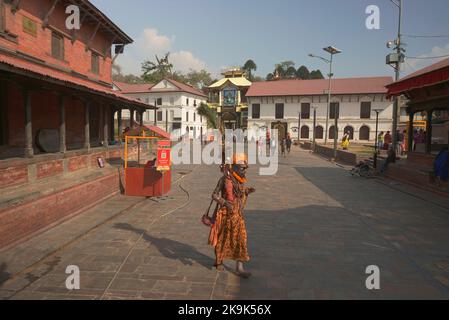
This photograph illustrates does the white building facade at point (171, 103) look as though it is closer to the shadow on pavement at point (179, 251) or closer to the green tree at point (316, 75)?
the shadow on pavement at point (179, 251)

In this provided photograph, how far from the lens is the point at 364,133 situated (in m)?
42.5

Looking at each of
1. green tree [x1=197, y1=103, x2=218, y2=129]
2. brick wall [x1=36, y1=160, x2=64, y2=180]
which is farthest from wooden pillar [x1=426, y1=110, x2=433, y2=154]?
green tree [x1=197, y1=103, x2=218, y2=129]

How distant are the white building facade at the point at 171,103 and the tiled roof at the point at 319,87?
12549 millimetres

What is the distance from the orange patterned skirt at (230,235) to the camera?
4805 millimetres

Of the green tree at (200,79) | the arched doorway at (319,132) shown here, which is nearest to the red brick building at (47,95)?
the arched doorway at (319,132)

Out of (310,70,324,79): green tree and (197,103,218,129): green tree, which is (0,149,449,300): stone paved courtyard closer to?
(197,103,218,129): green tree

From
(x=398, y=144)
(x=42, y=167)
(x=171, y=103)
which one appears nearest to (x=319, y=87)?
(x=398, y=144)

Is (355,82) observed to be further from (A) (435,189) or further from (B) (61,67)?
(B) (61,67)

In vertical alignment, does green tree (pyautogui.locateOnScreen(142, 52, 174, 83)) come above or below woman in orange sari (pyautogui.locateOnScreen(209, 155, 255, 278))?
above

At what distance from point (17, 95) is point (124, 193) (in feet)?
15.4

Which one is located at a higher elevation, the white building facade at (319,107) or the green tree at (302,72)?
the green tree at (302,72)

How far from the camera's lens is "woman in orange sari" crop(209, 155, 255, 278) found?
480cm

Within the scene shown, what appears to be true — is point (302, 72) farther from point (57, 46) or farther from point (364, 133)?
point (57, 46)
